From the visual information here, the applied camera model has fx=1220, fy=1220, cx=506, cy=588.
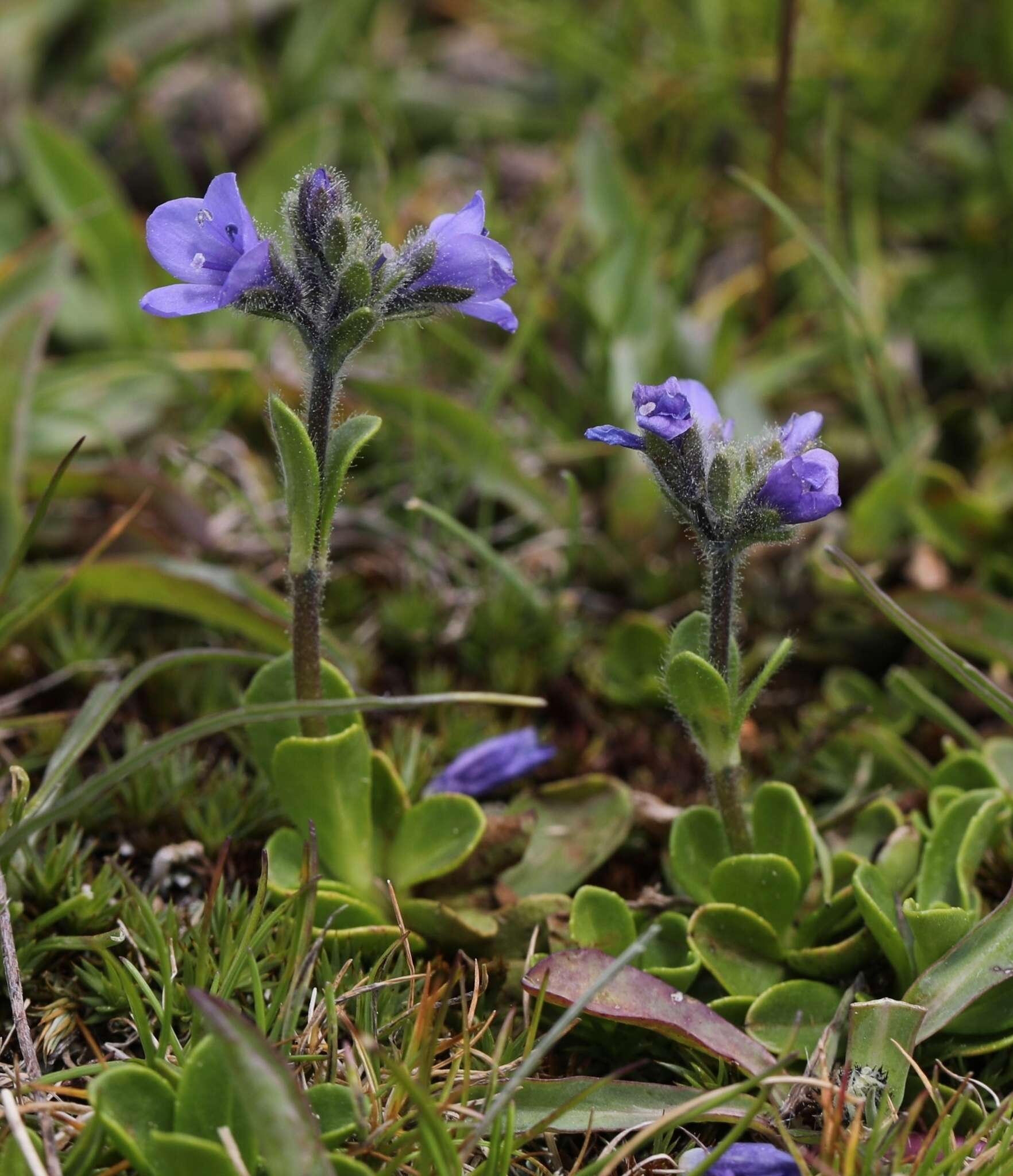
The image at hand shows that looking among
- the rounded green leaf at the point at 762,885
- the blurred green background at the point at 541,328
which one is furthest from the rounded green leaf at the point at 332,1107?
the blurred green background at the point at 541,328

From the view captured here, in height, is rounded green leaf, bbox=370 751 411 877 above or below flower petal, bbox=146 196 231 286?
below

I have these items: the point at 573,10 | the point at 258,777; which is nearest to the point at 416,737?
the point at 258,777


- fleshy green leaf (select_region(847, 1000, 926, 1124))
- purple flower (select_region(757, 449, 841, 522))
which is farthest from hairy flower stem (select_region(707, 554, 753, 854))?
fleshy green leaf (select_region(847, 1000, 926, 1124))

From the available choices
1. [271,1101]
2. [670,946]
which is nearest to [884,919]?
[670,946]

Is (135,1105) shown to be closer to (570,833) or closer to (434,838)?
(434,838)

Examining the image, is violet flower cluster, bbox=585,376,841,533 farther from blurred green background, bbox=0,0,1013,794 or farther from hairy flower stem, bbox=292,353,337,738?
blurred green background, bbox=0,0,1013,794

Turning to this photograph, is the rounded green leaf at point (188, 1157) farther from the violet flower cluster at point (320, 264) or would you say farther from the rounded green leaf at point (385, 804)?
the violet flower cluster at point (320, 264)

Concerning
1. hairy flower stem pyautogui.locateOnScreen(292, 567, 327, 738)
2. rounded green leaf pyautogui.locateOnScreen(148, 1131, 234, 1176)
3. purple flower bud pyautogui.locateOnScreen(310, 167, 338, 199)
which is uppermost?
purple flower bud pyautogui.locateOnScreen(310, 167, 338, 199)
